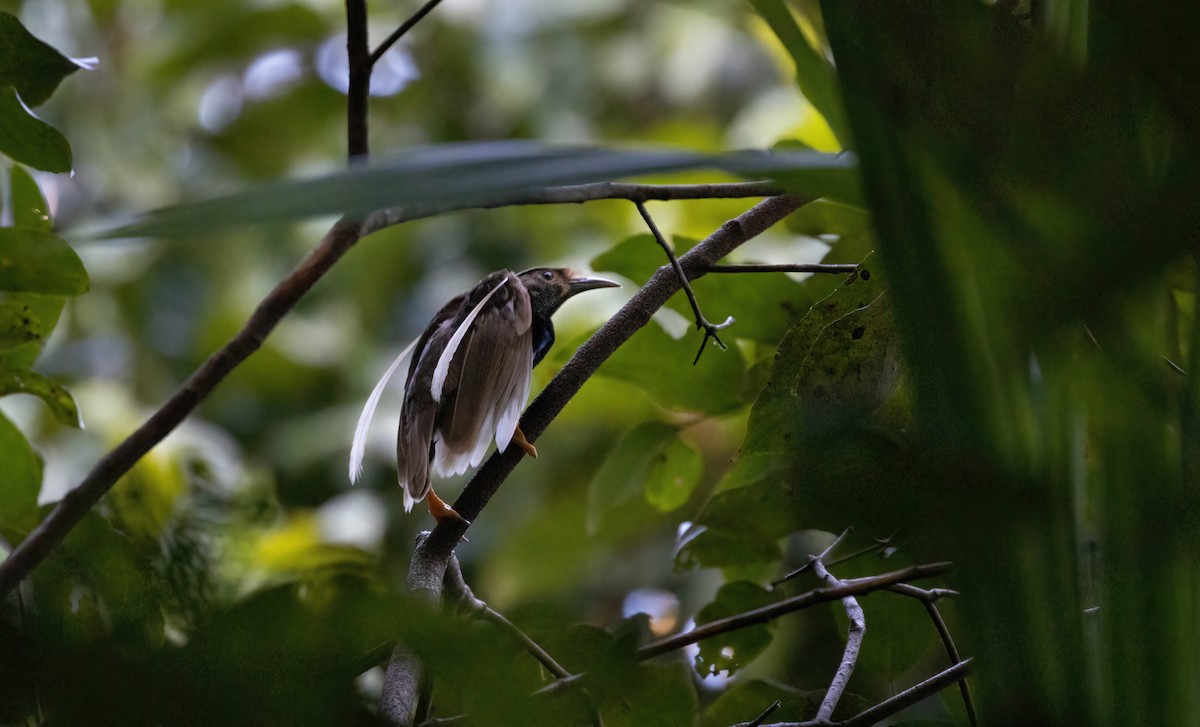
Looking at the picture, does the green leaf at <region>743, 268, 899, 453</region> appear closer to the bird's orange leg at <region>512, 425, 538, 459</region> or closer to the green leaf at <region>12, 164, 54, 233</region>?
the bird's orange leg at <region>512, 425, 538, 459</region>

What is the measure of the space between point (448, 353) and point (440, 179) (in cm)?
105

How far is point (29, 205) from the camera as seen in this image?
1.01 m

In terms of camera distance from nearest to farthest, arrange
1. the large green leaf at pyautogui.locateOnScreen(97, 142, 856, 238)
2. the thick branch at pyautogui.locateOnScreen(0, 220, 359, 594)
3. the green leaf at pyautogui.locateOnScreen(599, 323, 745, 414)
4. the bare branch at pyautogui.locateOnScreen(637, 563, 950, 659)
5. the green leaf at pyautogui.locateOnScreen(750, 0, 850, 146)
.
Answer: the large green leaf at pyautogui.locateOnScreen(97, 142, 856, 238) → the green leaf at pyautogui.locateOnScreen(750, 0, 850, 146) → the bare branch at pyautogui.locateOnScreen(637, 563, 950, 659) → the thick branch at pyautogui.locateOnScreen(0, 220, 359, 594) → the green leaf at pyautogui.locateOnScreen(599, 323, 745, 414)

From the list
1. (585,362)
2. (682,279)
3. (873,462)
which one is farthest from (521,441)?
(873,462)

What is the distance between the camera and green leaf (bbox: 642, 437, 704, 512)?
118cm

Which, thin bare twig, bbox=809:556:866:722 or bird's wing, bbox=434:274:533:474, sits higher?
bird's wing, bbox=434:274:533:474

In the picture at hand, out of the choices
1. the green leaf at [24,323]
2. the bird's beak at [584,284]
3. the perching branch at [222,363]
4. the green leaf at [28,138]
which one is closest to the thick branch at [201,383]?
the perching branch at [222,363]

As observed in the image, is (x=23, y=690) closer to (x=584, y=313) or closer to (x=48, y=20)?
(x=584, y=313)

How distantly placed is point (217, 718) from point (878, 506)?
28cm

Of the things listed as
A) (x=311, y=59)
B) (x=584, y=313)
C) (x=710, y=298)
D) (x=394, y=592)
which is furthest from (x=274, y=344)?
(x=394, y=592)

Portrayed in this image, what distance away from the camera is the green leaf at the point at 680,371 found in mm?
1118

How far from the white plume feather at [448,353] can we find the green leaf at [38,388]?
1.41 ft

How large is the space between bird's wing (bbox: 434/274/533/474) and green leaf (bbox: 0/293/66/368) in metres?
0.46

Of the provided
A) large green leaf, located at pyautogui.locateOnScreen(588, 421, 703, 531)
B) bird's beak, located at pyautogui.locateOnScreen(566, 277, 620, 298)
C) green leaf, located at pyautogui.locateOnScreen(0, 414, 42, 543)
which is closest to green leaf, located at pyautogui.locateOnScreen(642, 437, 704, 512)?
large green leaf, located at pyautogui.locateOnScreen(588, 421, 703, 531)
